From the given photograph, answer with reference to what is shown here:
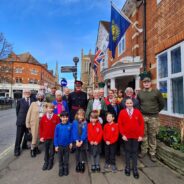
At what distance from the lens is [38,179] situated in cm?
341

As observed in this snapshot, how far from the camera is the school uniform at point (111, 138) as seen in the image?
384 cm

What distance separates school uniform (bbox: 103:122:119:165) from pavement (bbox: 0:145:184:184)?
0.28 meters

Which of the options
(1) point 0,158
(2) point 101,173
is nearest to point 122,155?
(2) point 101,173

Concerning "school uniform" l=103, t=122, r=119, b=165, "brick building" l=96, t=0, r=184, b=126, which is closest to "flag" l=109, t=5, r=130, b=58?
"brick building" l=96, t=0, r=184, b=126

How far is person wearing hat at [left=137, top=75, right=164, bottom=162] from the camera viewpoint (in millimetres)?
4328

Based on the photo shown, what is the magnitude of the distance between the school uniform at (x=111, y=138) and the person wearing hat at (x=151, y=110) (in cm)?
103

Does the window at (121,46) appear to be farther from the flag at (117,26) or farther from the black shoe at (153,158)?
the black shoe at (153,158)

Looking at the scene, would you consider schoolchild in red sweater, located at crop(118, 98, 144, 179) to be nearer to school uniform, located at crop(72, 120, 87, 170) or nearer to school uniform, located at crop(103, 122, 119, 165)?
school uniform, located at crop(103, 122, 119, 165)

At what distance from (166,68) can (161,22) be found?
1.84m

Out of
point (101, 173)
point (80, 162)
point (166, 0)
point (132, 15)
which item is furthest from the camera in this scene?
point (132, 15)

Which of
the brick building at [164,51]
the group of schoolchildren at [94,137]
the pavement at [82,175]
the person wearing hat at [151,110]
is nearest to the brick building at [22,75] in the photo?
the brick building at [164,51]

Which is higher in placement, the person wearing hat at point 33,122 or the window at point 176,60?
the window at point 176,60

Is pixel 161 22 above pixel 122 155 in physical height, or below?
above

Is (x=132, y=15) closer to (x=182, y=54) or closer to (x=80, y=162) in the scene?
(x=182, y=54)
